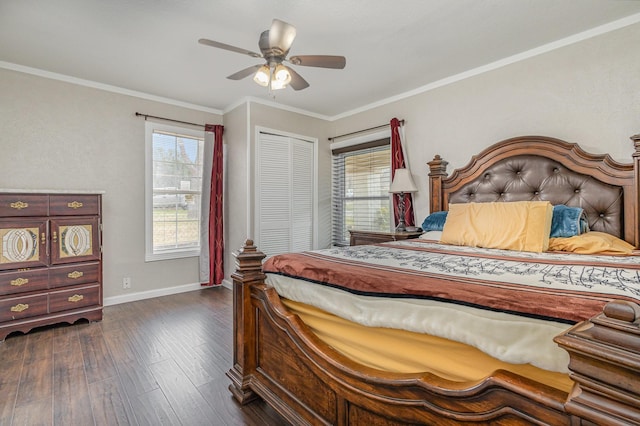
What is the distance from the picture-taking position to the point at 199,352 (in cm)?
239

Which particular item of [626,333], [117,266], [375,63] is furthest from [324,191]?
[626,333]

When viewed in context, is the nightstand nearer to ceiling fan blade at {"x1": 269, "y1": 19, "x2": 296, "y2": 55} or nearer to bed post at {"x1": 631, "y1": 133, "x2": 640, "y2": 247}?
bed post at {"x1": 631, "y1": 133, "x2": 640, "y2": 247}

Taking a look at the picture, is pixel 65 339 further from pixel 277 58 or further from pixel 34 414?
pixel 277 58

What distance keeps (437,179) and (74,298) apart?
148 inches

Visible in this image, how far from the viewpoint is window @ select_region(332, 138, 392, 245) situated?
13.4 ft

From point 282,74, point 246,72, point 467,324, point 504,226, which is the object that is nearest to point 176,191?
point 246,72

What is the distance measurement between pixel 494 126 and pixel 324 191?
242 cm

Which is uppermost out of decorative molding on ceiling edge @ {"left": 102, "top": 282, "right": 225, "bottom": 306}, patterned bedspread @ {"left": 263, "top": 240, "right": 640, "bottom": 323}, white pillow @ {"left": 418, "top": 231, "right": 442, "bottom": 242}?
white pillow @ {"left": 418, "top": 231, "right": 442, "bottom": 242}

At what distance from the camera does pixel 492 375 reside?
29.9 inches

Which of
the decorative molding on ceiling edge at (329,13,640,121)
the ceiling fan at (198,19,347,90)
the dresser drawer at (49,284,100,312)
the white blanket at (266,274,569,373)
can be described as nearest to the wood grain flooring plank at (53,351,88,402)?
the dresser drawer at (49,284,100,312)

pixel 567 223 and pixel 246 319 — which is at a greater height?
pixel 567 223

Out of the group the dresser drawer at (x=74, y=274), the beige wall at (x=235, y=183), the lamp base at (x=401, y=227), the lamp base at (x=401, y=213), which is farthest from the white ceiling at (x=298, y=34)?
the dresser drawer at (x=74, y=274)

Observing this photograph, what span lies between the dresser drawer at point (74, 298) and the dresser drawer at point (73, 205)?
73cm

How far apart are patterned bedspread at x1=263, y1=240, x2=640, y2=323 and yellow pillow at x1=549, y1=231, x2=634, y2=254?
179mm
